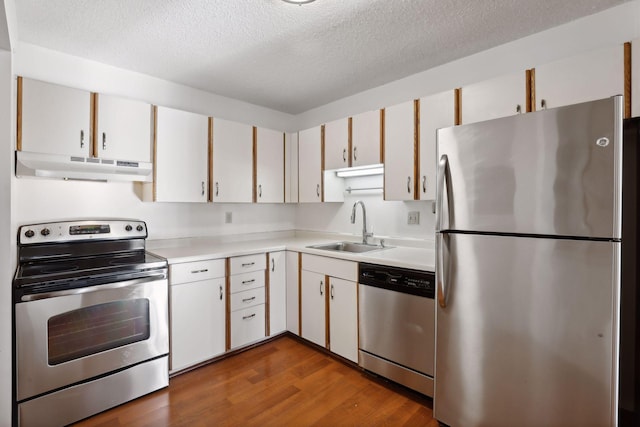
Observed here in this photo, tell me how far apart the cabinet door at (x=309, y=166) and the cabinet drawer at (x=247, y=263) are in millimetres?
824

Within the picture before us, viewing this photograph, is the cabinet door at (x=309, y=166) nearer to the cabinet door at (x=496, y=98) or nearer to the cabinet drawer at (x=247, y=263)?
the cabinet drawer at (x=247, y=263)

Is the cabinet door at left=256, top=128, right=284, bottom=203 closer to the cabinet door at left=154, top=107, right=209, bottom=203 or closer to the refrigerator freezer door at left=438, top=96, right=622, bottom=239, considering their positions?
the cabinet door at left=154, top=107, right=209, bottom=203

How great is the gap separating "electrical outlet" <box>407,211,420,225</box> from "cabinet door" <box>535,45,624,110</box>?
1175 mm

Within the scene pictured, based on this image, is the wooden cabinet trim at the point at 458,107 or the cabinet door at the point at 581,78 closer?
the cabinet door at the point at 581,78

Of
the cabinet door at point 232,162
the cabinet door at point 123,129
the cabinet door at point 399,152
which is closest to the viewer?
the cabinet door at point 123,129

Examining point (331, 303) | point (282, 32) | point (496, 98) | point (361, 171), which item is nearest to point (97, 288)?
point (331, 303)

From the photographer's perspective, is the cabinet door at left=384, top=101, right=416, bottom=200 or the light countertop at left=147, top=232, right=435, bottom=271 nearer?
the light countertop at left=147, top=232, right=435, bottom=271

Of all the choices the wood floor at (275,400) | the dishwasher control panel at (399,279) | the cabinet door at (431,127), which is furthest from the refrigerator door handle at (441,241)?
the wood floor at (275,400)

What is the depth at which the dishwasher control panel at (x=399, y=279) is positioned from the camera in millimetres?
1956

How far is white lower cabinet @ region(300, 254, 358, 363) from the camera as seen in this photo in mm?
2422

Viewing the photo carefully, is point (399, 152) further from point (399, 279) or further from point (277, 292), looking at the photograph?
point (277, 292)

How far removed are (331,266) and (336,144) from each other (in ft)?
3.77

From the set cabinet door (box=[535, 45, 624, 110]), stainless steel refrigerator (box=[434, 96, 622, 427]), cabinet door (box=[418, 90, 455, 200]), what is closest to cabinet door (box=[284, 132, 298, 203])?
cabinet door (box=[418, 90, 455, 200])

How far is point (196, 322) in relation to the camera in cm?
241
